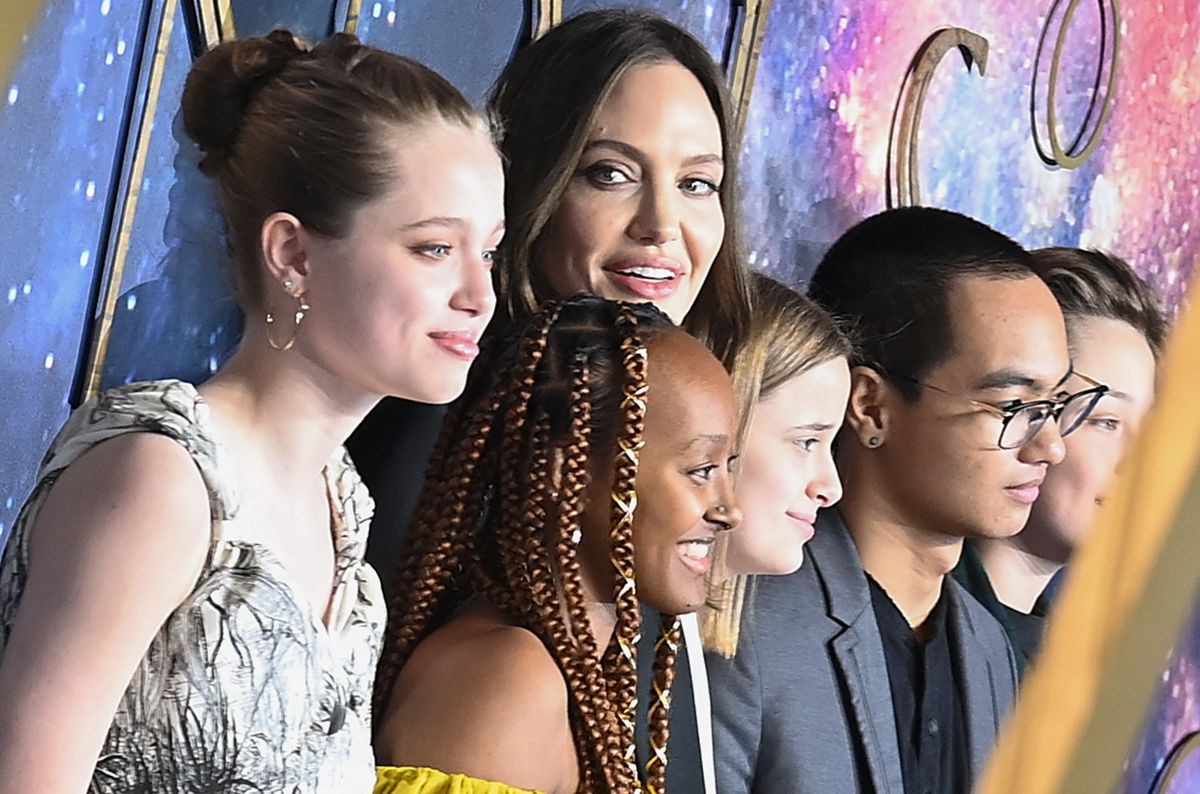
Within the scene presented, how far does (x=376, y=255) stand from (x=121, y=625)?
22cm

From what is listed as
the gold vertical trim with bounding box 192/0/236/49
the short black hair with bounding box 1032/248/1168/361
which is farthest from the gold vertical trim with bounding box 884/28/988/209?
the gold vertical trim with bounding box 192/0/236/49

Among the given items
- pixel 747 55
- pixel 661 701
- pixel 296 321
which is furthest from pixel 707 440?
pixel 747 55

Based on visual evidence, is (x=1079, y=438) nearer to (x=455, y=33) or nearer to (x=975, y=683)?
(x=975, y=683)

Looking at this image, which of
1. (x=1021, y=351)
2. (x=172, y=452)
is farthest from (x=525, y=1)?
(x=172, y=452)

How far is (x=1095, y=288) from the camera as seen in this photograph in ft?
5.58

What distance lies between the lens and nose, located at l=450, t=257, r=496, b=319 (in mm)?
904

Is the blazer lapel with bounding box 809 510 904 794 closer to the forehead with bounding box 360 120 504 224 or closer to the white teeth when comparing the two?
the white teeth

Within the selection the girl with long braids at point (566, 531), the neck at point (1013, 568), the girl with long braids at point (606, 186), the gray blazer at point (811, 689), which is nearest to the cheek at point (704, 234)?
the girl with long braids at point (606, 186)

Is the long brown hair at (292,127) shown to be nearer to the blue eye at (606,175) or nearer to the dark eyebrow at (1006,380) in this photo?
the blue eye at (606,175)

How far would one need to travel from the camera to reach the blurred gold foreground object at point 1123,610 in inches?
68.2

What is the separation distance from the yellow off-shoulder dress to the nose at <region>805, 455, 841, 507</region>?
1.22ft

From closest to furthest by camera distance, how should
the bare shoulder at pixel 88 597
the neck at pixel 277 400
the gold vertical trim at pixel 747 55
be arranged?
the bare shoulder at pixel 88 597, the neck at pixel 277 400, the gold vertical trim at pixel 747 55

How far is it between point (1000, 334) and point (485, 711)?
0.64m

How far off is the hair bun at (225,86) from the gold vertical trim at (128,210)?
12 centimetres
